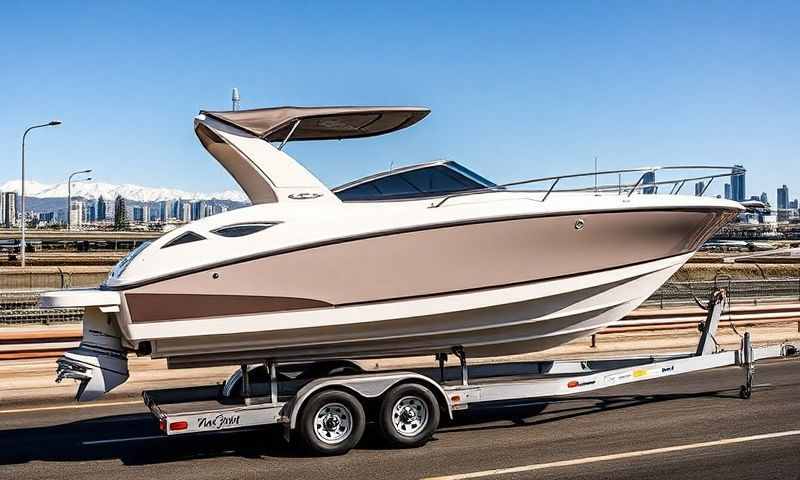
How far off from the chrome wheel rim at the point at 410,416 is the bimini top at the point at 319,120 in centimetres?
316

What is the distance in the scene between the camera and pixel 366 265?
8.58 meters

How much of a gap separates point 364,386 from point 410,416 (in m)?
0.63

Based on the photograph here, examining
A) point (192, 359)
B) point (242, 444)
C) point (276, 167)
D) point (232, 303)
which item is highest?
point (276, 167)

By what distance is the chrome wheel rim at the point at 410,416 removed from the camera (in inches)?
337

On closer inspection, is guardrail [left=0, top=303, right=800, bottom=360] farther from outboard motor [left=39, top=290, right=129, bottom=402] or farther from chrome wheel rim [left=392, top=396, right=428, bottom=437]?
chrome wheel rim [left=392, top=396, right=428, bottom=437]

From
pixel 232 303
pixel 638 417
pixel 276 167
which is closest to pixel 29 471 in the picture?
pixel 232 303

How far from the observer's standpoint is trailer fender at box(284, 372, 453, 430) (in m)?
8.16

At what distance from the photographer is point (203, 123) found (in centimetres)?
913

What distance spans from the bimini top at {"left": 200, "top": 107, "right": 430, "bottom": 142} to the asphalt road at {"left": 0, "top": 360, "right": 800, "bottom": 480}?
3.38 metres

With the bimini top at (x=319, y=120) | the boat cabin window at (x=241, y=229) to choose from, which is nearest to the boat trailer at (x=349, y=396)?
the boat cabin window at (x=241, y=229)

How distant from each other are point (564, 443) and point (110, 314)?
478cm

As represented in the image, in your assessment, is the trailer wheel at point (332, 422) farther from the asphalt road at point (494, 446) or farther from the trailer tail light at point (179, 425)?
the trailer tail light at point (179, 425)

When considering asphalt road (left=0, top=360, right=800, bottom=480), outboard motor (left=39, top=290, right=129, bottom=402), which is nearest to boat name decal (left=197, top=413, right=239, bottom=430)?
asphalt road (left=0, top=360, right=800, bottom=480)

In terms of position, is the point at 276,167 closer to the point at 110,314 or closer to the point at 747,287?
the point at 110,314
